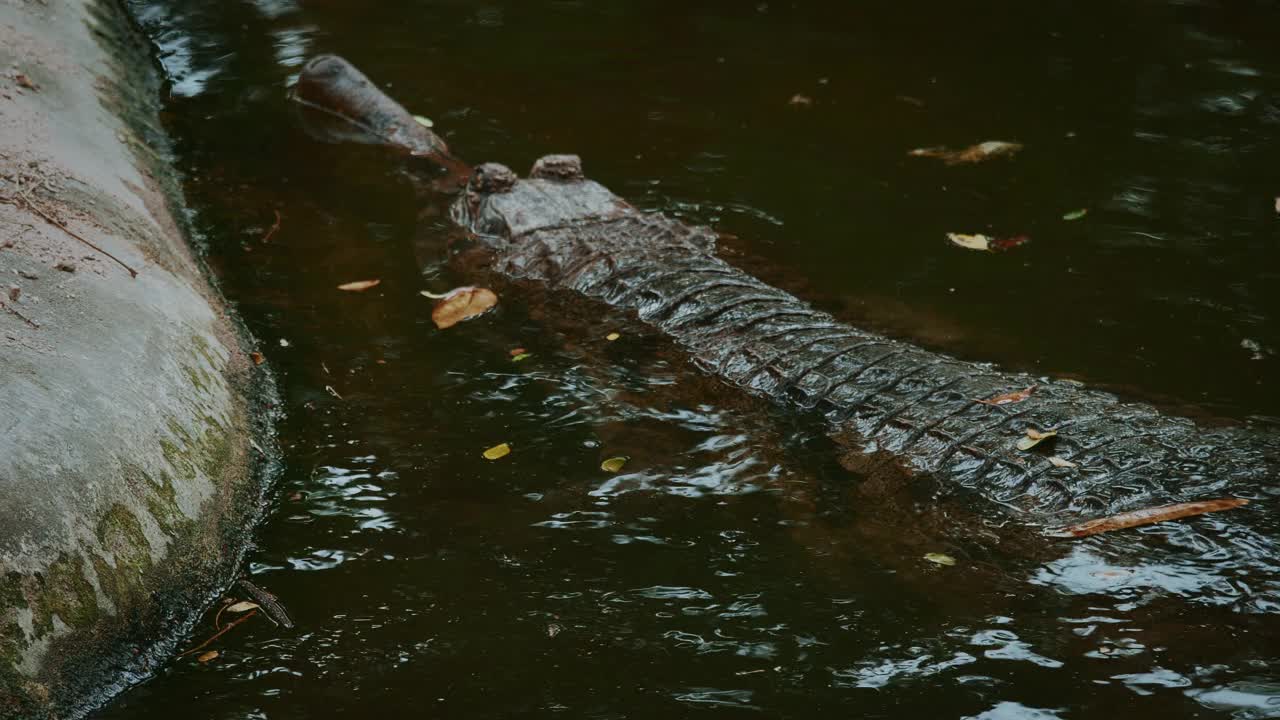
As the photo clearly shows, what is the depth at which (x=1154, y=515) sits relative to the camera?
11.3 ft

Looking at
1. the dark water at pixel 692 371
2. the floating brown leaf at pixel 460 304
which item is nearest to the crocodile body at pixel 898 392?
the dark water at pixel 692 371

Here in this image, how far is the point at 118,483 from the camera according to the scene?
3439 mm

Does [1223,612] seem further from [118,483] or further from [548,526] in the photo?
[118,483]

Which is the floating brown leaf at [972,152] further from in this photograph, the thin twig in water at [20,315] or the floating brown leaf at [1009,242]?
the thin twig in water at [20,315]

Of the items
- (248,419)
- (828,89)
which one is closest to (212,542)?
(248,419)

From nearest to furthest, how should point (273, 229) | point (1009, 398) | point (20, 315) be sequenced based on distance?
point (20, 315)
point (1009, 398)
point (273, 229)

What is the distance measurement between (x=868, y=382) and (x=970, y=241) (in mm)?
2313

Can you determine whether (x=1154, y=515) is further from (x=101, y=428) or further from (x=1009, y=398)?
(x=101, y=428)

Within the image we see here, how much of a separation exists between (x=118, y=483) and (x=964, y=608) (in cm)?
256

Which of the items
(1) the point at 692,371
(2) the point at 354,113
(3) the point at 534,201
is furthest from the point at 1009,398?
(2) the point at 354,113

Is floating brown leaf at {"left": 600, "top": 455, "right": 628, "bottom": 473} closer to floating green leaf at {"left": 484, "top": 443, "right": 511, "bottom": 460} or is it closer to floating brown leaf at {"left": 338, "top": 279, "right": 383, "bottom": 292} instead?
floating green leaf at {"left": 484, "top": 443, "right": 511, "bottom": 460}

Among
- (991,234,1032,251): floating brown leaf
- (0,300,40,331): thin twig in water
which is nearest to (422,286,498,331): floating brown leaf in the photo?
(0,300,40,331): thin twig in water

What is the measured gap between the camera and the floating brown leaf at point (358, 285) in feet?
19.3

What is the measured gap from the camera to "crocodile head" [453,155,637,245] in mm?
6305
